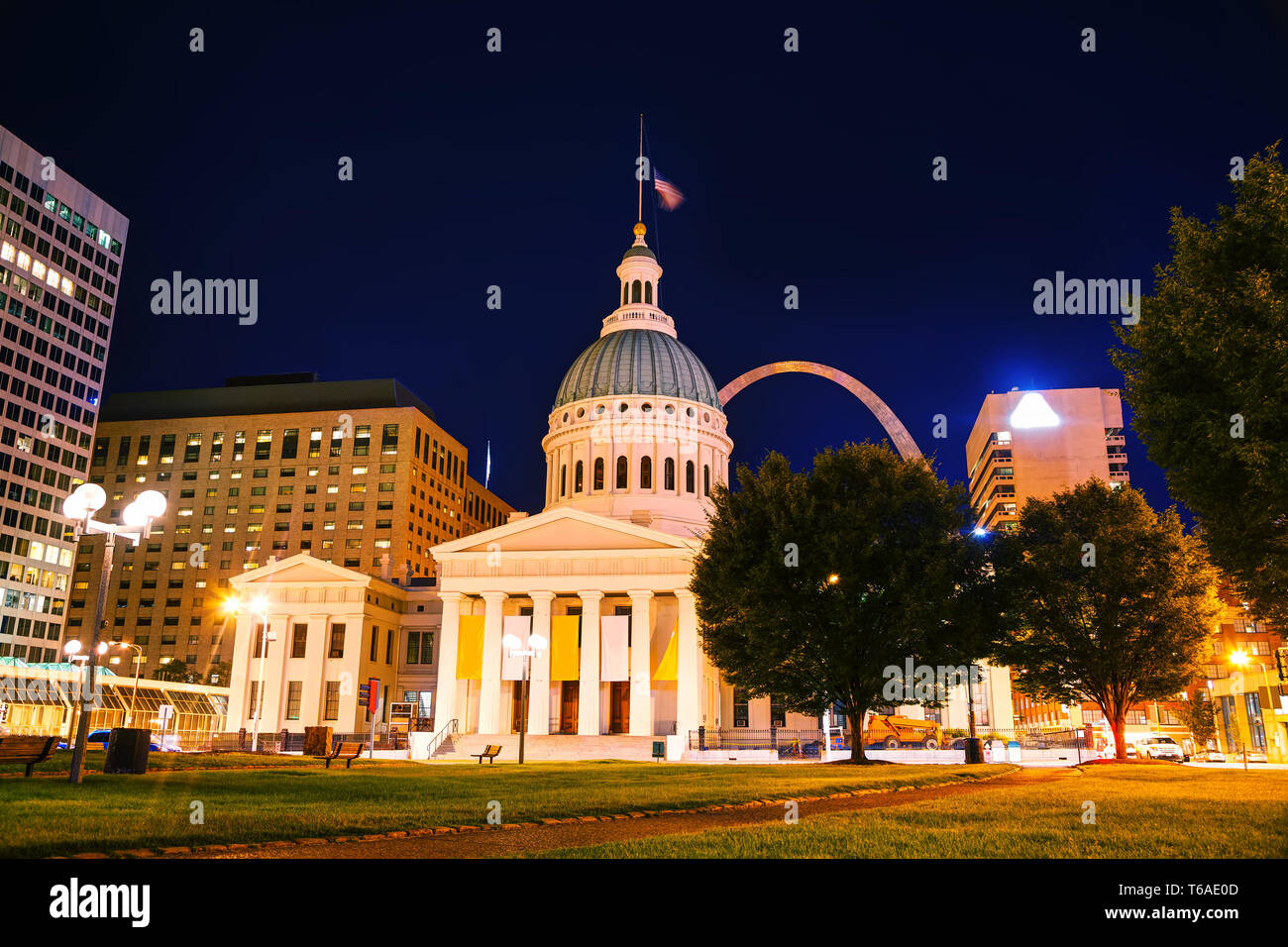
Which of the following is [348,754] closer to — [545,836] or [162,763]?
[162,763]

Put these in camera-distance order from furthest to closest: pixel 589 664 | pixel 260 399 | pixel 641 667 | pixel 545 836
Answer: pixel 260 399 → pixel 589 664 → pixel 641 667 → pixel 545 836

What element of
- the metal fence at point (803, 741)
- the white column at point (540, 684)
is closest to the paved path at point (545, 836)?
the metal fence at point (803, 741)

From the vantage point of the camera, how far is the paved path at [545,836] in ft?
36.1

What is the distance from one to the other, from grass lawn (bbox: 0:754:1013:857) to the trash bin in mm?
753

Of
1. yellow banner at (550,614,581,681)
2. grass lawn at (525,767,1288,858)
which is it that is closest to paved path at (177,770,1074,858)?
grass lawn at (525,767,1288,858)

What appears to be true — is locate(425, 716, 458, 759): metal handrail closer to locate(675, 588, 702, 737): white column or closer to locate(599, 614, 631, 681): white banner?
locate(599, 614, 631, 681): white banner

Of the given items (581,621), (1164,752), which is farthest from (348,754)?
(1164,752)

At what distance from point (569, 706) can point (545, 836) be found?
60016 millimetres

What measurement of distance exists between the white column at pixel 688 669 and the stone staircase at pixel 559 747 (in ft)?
13.1

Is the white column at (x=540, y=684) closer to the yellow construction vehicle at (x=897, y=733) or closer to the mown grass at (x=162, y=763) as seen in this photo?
the yellow construction vehicle at (x=897, y=733)

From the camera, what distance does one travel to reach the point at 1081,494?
166 feet

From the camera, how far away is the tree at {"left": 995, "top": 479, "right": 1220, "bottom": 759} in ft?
153

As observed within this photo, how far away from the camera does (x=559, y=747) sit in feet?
192
